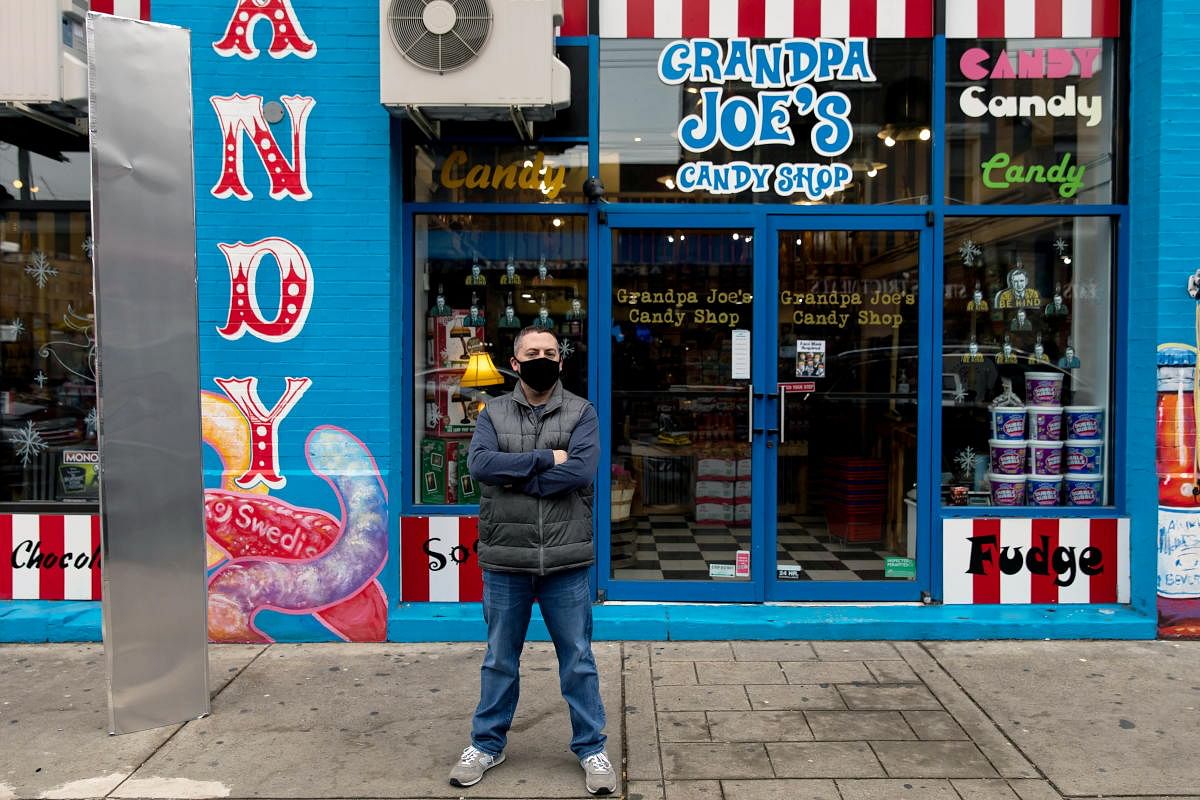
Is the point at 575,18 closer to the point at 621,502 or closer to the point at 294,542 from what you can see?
the point at 621,502

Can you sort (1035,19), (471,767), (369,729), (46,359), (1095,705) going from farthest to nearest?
(46,359)
(1035,19)
(1095,705)
(369,729)
(471,767)

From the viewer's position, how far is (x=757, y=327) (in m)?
6.15

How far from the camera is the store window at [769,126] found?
6152 mm

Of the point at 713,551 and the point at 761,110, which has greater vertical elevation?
the point at 761,110

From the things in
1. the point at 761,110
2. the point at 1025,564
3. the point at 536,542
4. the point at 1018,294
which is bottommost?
the point at 1025,564

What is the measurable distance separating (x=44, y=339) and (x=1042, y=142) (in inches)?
251

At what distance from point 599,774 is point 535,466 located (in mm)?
1256

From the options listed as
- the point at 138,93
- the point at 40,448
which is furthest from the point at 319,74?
the point at 40,448

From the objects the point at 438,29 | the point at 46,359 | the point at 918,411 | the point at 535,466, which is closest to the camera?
the point at 535,466

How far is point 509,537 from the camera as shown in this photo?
13.2 ft

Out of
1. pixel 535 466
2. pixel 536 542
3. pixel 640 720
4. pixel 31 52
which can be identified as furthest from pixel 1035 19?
pixel 31 52

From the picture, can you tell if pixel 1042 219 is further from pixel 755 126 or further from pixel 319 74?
pixel 319 74

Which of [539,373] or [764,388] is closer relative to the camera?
[539,373]

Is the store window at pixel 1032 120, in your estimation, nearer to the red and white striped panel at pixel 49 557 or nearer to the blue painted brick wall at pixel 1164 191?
the blue painted brick wall at pixel 1164 191
